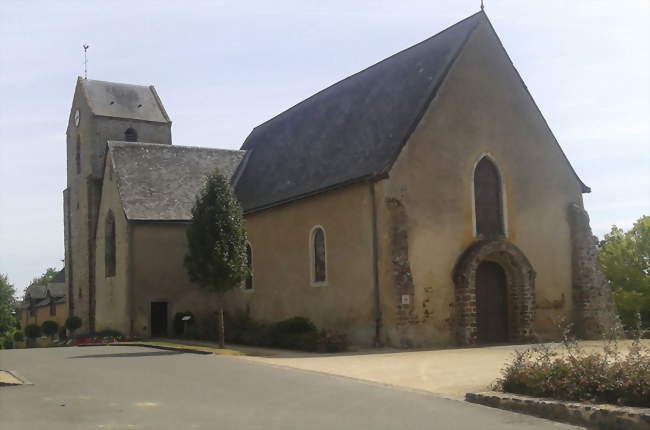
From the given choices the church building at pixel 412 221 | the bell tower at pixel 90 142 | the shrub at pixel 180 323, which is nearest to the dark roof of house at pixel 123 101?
the bell tower at pixel 90 142

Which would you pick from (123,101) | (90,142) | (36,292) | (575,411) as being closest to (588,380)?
(575,411)

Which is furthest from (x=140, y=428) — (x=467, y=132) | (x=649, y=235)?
(x=649, y=235)

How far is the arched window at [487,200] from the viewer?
23.7 meters

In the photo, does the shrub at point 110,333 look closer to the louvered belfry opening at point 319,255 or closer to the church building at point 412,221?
the church building at point 412,221

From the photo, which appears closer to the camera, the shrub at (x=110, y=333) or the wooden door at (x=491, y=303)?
the wooden door at (x=491, y=303)

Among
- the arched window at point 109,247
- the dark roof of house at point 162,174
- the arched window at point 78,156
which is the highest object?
the arched window at point 78,156

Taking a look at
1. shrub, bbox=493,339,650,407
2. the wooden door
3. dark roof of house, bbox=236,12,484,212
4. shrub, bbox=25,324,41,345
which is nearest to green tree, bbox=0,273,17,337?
shrub, bbox=25,324,41,345

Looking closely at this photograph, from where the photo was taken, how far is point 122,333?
32156 millimetres

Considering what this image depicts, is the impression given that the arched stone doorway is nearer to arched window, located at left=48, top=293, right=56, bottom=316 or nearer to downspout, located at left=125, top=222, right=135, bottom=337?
downspout, located at left=125, top=222, right=135, bottom=337

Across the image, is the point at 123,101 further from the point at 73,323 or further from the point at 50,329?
the point at 50,329

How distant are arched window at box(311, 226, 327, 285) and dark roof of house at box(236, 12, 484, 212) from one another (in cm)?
148

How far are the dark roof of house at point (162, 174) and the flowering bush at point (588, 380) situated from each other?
77.1 feet

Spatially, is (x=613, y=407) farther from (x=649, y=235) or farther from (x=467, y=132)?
(x=649, y=235)

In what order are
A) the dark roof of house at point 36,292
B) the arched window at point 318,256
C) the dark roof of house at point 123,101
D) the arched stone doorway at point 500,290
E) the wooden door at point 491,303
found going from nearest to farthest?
the arched stone doorway at point 500,290, the wooden door at point 491,303, the arched window at point 318,256, the dark roof of house at point 123,101, the dark roof of house at point 36,292
